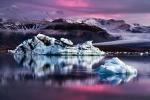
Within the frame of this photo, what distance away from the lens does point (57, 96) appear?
19.1 meters

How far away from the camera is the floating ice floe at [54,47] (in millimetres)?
63037

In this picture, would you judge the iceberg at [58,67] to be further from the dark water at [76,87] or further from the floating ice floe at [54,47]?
the floating ice floe at [54,47]

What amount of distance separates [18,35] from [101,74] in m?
127

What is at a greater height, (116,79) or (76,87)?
(116,79)

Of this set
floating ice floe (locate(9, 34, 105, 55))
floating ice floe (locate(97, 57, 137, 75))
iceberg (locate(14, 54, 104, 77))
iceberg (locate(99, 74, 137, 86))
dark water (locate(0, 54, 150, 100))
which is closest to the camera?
dark water (locate(0, 54, 150, 100))

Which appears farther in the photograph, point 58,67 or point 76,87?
point 58,67

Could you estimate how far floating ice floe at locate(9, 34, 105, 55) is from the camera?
63.0 meters

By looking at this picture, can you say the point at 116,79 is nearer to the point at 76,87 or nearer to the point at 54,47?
the point at 76,87

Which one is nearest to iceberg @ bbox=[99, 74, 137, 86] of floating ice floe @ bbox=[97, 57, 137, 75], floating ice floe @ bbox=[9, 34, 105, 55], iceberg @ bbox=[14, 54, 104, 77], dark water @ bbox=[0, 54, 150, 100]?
dark water @ bbox=[0, 54, 150, 100]

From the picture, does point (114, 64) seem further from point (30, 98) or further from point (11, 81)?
point (30, 98)

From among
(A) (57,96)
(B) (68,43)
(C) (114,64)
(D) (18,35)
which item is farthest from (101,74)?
(D) (18,35)

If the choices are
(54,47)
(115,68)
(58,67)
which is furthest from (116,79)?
(54,47)

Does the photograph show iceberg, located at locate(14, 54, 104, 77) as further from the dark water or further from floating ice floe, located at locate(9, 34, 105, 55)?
floating ice floe, located at locate(9, 34, 105, 55)

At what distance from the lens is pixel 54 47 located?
6378 centimetres
